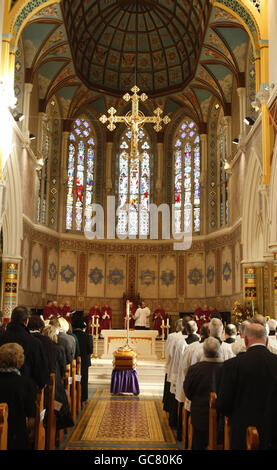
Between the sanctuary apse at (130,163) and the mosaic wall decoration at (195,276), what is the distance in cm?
5

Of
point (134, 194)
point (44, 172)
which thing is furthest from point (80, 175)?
point (134, 194)

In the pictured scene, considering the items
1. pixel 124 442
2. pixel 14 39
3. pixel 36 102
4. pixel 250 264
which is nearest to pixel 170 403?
pixel 124 442

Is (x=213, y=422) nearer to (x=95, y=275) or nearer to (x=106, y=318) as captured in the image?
(x=106, y=318)

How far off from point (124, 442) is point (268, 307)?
11.0m

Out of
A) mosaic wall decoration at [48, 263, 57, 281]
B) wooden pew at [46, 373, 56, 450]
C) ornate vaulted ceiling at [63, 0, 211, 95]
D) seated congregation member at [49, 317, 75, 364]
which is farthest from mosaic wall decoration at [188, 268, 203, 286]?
wooden pew at [46, 373, 56, 450]

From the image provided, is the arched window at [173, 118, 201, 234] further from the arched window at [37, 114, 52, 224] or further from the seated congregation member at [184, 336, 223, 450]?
the seated congregation member at [184, 336, 223, 450]

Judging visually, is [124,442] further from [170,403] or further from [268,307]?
[268,307]

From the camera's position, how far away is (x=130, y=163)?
19016 millimetres

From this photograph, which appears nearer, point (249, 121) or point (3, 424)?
point (3, 424)

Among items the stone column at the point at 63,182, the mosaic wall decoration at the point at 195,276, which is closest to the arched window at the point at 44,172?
the stone column at the point at 63,182

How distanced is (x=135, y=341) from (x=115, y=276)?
338 inches

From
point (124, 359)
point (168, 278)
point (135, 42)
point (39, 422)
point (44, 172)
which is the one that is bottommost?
point (124, 359)

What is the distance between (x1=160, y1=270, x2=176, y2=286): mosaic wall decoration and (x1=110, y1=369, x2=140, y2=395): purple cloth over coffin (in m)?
13.6

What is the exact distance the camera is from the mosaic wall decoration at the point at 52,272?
2376 centimetres
